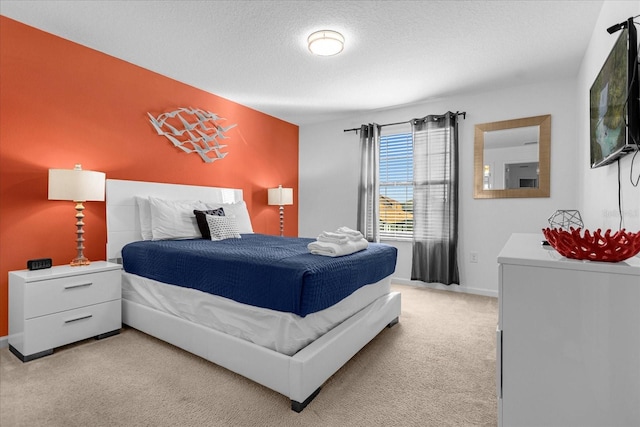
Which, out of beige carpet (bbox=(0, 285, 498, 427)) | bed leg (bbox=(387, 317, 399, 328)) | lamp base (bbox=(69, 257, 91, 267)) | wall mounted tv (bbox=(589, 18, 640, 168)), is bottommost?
beige carpet (bbox=(0, 285, 498, 427))

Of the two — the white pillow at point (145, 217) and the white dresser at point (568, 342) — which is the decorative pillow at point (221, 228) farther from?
the white dresser at point (568, 342)

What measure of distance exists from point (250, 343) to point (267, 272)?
447 millimetres

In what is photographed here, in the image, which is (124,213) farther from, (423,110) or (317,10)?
(423,110)

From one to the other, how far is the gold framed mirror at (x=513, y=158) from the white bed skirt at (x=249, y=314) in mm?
2180

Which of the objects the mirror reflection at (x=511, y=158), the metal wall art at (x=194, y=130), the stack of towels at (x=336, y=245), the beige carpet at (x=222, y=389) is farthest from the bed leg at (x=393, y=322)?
the metal wall art at (x=194, y=130)

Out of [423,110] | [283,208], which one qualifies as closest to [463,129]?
[423,110]

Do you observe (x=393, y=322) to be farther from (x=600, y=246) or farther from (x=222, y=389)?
(x=600, y=246)

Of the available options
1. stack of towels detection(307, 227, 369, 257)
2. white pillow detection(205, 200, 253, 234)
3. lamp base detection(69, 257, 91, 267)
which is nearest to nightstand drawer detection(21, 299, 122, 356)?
lamp base detection(69, 257, 91, 267)

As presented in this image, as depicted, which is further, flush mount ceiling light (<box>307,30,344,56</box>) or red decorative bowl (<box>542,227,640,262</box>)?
flush mount ceiling light (<box>307,30,344,56</box>)

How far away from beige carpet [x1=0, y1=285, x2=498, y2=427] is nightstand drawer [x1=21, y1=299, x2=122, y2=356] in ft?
0.29

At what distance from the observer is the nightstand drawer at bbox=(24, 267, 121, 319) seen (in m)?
2.19

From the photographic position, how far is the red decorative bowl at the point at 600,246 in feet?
3.40

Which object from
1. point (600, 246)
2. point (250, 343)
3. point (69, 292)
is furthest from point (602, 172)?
point (69, 292)

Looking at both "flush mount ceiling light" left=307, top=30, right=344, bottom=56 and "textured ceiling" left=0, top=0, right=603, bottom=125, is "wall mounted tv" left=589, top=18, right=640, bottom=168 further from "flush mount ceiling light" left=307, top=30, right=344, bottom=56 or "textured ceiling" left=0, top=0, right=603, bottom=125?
"flush mount ceiling light" left=307, top=30, right=344, bottom=56
